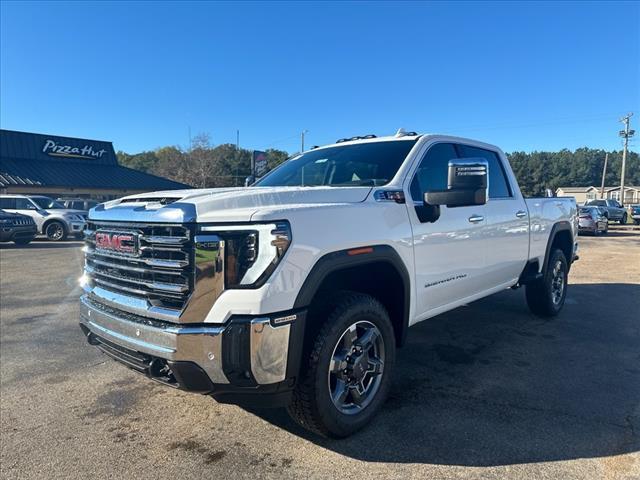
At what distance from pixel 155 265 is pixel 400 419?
192cm

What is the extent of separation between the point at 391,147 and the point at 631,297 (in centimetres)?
568

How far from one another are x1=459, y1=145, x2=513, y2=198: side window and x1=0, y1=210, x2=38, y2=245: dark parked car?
52.7 ft

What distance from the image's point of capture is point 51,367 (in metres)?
4.27

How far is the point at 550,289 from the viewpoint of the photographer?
18.6 ft

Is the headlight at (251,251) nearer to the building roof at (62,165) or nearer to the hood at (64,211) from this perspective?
the hood at (64,211)

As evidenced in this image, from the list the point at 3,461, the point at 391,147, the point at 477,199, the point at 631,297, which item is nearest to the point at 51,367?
the point at 3,461

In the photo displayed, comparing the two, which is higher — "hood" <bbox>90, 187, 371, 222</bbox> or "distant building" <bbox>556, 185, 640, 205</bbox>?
"distant building" <bbox>556, 185, 640, 205</bbox>

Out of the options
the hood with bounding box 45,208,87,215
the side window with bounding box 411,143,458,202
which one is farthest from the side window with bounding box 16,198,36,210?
the side window with bounding box 411,143,458,202

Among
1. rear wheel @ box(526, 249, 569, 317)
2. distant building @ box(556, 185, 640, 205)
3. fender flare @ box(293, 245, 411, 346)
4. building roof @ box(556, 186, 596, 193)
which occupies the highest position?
building roof @ box(556, 186, 596, 193)

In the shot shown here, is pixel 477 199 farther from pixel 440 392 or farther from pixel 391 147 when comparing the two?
pixel 440 392

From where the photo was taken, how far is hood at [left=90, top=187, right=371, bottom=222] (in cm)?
247

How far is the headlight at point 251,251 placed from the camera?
2.38 m

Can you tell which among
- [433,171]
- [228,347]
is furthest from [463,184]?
[228,347]

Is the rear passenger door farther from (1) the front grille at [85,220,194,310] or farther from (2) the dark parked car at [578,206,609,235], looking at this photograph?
(2) the dark parked car at [578,206,609,235]
